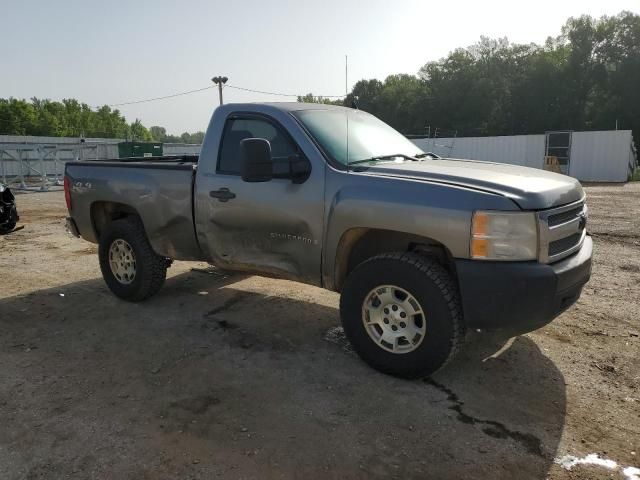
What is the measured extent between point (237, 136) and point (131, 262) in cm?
191

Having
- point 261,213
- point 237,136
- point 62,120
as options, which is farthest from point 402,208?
point 62,120

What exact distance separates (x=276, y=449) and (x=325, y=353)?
132 cm

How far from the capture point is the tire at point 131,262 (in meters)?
5.17

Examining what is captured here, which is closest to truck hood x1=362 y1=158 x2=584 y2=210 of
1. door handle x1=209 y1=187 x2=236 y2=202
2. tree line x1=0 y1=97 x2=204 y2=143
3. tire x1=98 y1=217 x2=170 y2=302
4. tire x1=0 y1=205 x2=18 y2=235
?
door handle x1=209 y1=187 x2=236 y2=202

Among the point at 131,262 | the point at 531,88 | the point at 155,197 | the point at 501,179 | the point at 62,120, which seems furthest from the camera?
the point at 62,120

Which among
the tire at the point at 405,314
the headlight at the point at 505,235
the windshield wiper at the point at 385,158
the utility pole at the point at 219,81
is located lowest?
the tire at the point at 405,314

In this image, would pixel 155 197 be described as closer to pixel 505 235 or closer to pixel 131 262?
pixel 131 262

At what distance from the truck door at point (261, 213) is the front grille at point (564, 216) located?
156 centimetres

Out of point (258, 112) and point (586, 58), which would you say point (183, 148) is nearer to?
point (258, 112)

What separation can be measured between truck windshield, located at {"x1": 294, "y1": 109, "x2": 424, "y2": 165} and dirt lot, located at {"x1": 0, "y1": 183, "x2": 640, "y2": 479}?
1.57 meters

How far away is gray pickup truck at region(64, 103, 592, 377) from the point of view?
309cm

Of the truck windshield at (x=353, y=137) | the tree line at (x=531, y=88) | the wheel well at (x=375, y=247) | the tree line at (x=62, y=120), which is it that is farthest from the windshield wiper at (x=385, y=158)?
the tree line at (x=62, y=120)

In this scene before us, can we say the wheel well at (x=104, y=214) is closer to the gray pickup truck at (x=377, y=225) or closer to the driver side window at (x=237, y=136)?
the gray pickup truck at (x=377, y=225)

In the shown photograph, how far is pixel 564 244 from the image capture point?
133 inches
